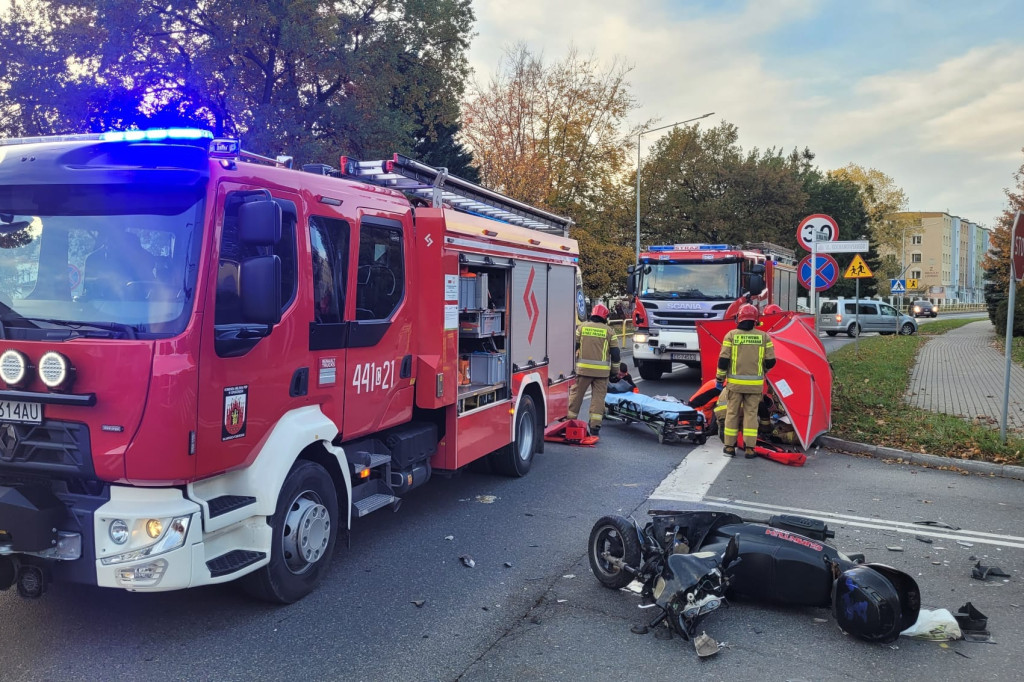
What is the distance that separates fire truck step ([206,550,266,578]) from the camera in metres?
3.72

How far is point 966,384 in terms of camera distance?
1438cm

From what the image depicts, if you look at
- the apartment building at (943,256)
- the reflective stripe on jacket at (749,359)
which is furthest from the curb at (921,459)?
the apartment building at (943,256)

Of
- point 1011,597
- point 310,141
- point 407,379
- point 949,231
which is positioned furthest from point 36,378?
point 949,231

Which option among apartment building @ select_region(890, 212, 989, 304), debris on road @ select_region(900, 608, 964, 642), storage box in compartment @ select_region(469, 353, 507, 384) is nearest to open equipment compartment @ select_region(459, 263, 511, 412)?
storage box in compartment @ select_region(469, 353, 507, 384)

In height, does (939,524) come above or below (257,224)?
below

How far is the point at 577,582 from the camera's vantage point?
4.73 meters

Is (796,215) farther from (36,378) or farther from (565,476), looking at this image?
(36,378)

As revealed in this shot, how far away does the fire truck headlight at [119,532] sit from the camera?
354cm

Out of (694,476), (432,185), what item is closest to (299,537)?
(432,185)

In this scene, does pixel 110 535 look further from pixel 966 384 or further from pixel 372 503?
pixel 966 384

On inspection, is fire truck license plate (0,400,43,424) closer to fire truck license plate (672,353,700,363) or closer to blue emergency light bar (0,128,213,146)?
blue emergency light bar (0,128,213,146)

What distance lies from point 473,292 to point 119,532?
361 cm

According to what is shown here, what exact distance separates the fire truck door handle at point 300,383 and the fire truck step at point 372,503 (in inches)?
39.6

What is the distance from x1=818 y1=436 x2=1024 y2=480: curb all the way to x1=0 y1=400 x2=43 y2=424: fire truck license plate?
27.9 feet
